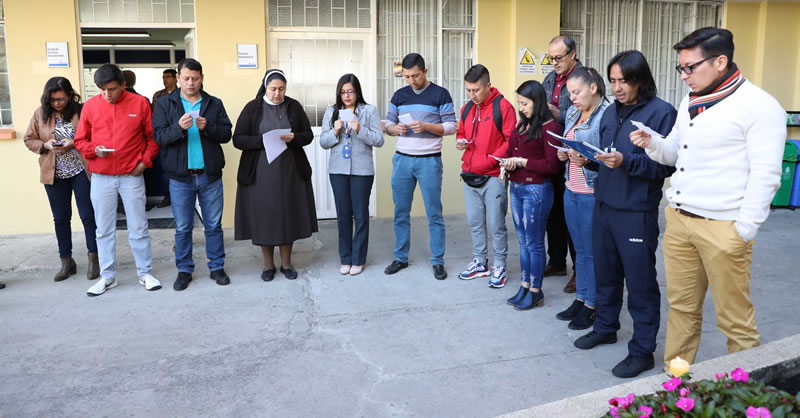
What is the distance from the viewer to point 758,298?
5.05 meters

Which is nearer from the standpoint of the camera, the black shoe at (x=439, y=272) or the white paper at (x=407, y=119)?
the white paper at (x=407, y=119)

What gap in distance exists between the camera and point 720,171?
2.94 metres

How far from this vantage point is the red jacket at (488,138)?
505 cm

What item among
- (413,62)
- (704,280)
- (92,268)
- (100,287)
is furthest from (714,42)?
(92,268)

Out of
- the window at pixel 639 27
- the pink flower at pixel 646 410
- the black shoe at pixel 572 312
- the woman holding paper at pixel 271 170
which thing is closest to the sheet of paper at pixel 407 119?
the woman holding paper at pixel 271 170

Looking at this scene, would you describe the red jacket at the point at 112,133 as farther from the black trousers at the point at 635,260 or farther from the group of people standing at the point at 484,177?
the black trousers at the point at 635,260

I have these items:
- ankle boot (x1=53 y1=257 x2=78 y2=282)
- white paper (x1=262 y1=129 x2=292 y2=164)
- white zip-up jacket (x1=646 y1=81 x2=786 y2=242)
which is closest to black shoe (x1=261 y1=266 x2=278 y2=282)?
white paper (x1=262 y1=129 x2=292 y2=164)

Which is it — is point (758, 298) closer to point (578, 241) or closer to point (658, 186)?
point (578, 241)

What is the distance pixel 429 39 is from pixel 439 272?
363 centimetres

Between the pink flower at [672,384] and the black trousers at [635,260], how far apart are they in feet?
4.69

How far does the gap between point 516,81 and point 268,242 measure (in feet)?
13.9

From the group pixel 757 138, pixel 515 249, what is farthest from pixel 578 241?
pixel 515 249

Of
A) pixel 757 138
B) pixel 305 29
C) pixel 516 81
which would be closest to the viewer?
pixel 757 138

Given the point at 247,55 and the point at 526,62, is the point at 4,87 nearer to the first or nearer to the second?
the point at 247,55
